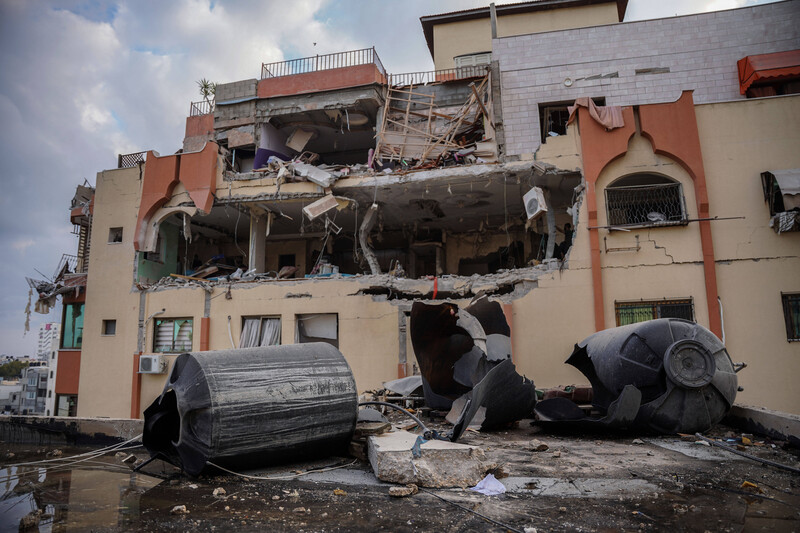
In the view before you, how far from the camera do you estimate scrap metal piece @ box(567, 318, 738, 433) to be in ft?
20.7

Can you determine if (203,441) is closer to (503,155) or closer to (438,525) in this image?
(438,525)

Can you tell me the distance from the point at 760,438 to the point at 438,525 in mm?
5467

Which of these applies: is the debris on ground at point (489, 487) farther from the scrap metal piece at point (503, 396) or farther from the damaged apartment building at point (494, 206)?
the damaged apartment building at point (494, 206)

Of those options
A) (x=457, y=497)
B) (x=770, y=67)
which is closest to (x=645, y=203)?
(x=770, y=67)

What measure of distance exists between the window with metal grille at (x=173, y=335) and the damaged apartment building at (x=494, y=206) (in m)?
0.05

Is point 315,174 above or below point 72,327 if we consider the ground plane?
above

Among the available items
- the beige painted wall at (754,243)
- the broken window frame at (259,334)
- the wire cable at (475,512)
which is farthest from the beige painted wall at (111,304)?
the beige painted wall at (754,243)

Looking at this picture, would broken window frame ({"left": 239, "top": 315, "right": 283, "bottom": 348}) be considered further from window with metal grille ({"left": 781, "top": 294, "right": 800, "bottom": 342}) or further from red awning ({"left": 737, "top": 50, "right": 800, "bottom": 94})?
red awning ({"left": 737, "top": 50, "right": 800, "bottom": 94})

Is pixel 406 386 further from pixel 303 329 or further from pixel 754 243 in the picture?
pixel 754 243

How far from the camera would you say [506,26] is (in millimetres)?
20047

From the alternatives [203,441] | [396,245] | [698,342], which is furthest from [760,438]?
[396,245]

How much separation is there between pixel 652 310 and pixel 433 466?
9690 millimetres

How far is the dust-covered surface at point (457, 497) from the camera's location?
3.54 metres

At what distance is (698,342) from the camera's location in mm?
6305
